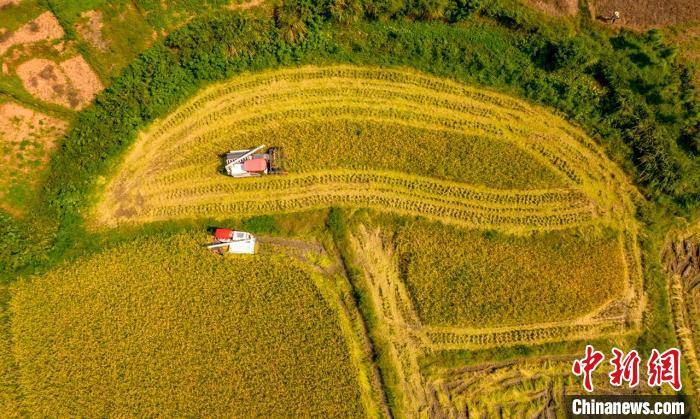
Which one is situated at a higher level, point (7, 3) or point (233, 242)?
point (7, 3)

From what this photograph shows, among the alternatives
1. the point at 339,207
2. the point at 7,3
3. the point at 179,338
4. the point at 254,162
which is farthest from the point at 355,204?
the point at 7,3

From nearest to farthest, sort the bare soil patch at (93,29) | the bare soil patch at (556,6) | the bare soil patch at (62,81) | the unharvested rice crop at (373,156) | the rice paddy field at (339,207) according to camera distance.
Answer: the rice paddy field at (339,207) < the bare soil patch at (62,81) < the bare soil patch at (93,29) < the unharvested rice crop at (373,156) < the bare soil patch at (556,6)

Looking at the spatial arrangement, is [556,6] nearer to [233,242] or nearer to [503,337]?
[503,337]

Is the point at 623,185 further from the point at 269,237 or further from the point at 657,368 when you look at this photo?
the point at 269,237

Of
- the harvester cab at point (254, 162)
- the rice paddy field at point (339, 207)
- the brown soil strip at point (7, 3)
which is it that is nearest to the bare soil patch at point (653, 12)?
the rice paddy field at point (339, 207)

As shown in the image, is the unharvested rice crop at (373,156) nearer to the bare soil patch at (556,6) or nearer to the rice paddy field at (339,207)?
the rice paddy field at (339,207)

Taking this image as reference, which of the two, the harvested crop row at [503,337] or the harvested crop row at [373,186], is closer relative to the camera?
the harvested crop row at [503,337]
